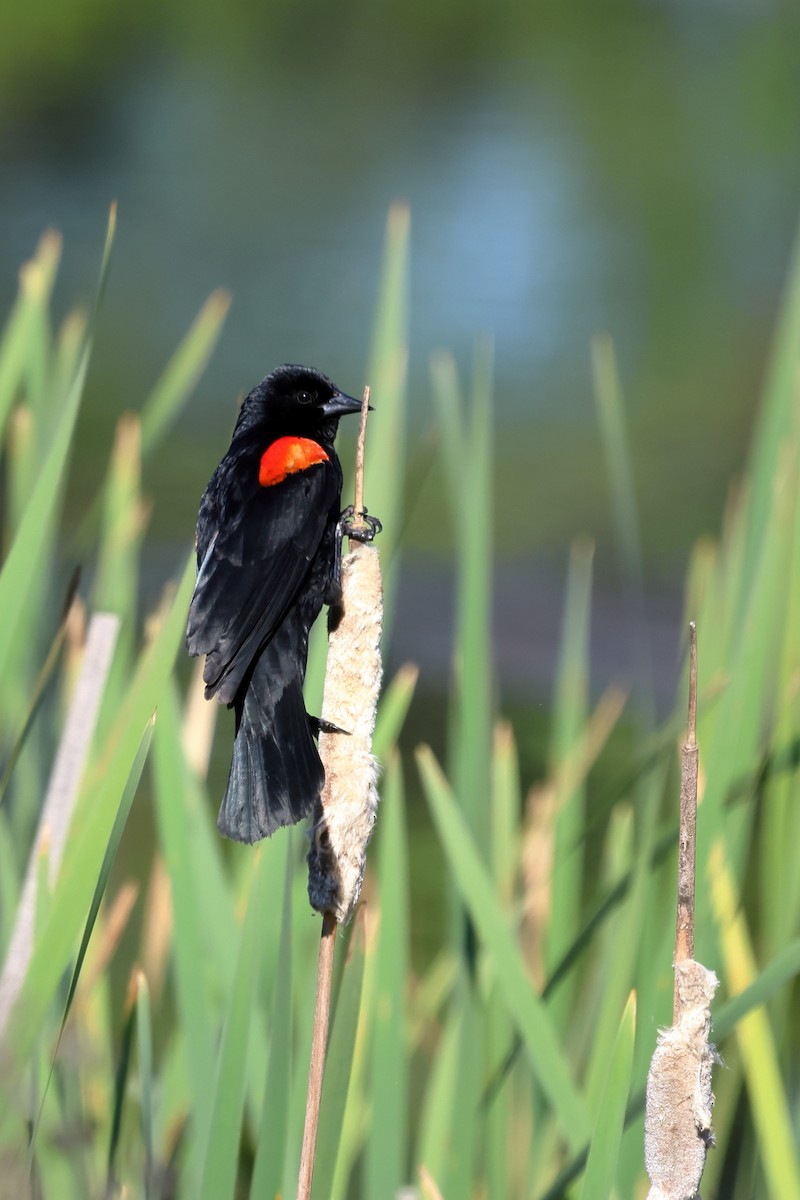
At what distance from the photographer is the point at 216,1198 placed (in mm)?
749

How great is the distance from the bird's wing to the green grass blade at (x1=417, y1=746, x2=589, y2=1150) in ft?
0.85

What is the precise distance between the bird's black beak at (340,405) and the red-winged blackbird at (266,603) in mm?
72

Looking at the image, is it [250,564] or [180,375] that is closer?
[250,564]

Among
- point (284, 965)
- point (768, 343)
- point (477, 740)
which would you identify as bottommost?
point (284, 965)

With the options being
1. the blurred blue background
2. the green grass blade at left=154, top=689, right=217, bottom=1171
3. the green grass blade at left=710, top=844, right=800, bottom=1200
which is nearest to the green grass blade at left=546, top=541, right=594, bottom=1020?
the green grass blade at left=710, top=844, right=800, bottom=1200

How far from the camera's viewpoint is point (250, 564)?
2.47 feet

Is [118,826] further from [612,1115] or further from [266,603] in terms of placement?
[612,1115]

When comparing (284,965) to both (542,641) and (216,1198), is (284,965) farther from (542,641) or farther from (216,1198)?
(542,641)

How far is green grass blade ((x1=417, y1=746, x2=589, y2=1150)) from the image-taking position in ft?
2.93

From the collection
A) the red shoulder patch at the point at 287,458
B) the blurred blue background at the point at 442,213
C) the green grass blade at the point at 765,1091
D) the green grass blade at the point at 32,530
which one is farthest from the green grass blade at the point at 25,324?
the blurred blue background at the point at 442,213

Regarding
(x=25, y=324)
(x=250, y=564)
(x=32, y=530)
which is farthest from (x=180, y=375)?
(x=250, y=564)

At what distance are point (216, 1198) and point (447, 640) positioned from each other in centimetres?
404

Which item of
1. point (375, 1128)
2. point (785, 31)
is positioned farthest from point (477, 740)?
point (785, 31)

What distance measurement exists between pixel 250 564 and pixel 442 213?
674cm
